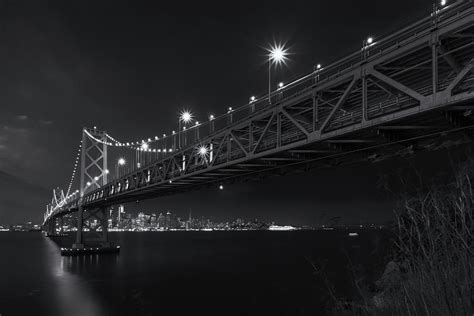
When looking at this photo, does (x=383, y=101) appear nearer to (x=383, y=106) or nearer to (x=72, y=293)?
(x=383, y=106)

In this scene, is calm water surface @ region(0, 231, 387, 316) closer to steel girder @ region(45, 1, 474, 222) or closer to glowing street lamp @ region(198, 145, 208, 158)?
steel girder @ region(45, 1, 474, 222)

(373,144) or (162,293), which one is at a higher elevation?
(373,144)

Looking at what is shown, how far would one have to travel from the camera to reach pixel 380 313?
6574mm

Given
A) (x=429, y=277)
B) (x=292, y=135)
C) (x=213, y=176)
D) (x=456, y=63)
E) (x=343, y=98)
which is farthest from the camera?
(x=213, y=176)

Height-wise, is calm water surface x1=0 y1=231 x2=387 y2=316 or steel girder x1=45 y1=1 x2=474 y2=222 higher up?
steel girder x1=45 y1=1 x2=474 y2=222

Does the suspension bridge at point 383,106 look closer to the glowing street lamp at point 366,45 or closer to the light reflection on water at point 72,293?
the glowing street lamp at point 366,45

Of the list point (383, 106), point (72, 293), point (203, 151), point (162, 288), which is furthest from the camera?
point (162, 288)

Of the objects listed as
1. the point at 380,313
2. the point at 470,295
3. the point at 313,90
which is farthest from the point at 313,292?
the point at 470,295

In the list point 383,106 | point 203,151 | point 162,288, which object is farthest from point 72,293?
point 383,106

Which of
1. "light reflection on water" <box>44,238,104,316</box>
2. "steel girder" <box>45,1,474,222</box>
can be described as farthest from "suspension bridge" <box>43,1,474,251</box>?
"light reflection on water" <box>44,238,104,316</box>

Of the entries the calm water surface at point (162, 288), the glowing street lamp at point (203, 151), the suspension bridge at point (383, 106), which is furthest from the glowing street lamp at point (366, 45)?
the glowing street lamp at point (203, 151)

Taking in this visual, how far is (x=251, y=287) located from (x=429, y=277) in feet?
116

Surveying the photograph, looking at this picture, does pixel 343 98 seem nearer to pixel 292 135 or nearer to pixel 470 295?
pixel 292 135

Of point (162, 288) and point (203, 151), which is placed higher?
point (203, 151)
